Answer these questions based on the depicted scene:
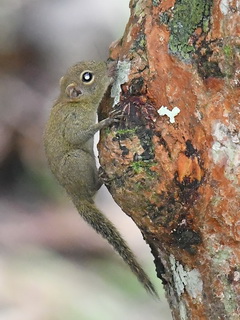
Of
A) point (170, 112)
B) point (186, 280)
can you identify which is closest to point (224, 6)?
point (170, 112)

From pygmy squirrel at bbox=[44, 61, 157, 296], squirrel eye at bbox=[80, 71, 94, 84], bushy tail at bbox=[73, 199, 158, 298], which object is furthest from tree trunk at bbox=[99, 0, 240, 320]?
squirrel eye at bbox=[80, 71, 94, 84]

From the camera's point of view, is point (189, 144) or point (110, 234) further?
point (110, 234)

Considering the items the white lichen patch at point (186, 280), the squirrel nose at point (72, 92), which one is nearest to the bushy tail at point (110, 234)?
the white lichen patch at point (186, 280)

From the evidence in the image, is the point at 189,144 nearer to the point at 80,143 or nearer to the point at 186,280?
the point at 186,280

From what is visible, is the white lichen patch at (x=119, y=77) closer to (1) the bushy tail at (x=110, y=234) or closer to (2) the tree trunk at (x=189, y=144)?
(2) the tree trunk at (x=189, y=144)

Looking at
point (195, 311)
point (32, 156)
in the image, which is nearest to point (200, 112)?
point (195, 311)

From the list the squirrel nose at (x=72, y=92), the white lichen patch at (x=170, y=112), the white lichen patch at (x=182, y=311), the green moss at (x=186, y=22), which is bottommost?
the white lichen patch at (x=182, y=311)
